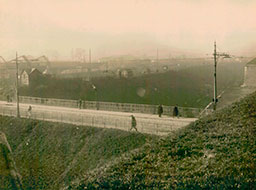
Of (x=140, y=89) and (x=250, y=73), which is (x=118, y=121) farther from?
(x=140, y=89)

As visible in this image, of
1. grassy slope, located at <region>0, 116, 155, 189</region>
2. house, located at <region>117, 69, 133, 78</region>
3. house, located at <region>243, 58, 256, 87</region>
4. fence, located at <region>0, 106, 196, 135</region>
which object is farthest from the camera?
house, located at <region>117, 69, 133, 78</region>

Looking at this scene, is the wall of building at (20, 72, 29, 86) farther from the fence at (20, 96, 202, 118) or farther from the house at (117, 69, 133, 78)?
the house at (117, 69, 133, 78)

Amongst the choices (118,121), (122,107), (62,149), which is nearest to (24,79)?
(122,107)

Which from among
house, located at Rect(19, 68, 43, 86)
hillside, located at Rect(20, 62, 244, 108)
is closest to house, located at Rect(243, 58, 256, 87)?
hillside, located at Rect(20, 62, 244, 108)

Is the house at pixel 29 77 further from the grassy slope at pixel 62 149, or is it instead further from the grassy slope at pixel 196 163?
the grassy slope at pixel 196 163

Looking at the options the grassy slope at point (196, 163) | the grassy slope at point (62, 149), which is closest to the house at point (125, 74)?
the grassy slope at point (62, 149)

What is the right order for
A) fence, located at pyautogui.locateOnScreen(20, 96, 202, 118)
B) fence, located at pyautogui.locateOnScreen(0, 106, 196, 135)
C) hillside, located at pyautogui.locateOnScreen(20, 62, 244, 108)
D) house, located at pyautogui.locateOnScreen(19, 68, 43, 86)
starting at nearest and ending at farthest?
fence, located at pyautogui.locateOnScreen(0, 106, 196, 135) < fence, located at pyautogui.locateOnScreen(20, 96, 202, 118) < hillside, located at pyautogui.locateOnScreen(20, 62, 244, 108) < house, located at pyautogui.locateOnScreen(19, 68, 43, 86)
